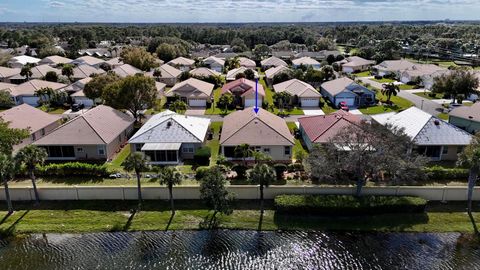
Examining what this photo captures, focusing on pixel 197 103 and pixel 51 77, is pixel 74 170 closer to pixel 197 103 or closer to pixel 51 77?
pixel 197 103

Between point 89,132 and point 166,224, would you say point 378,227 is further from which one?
point 89,132

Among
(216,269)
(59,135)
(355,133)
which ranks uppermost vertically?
(355,133)

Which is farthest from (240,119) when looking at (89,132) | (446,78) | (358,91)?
(446,78)

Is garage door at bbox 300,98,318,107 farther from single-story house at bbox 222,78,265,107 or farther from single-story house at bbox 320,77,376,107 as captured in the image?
single-story house at bbox 222,78,265,107

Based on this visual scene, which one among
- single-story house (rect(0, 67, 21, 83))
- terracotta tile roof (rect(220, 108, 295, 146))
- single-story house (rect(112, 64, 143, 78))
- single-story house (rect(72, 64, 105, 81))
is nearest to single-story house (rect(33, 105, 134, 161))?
terracotta tile roof (rect(220, 108, 295, 146))

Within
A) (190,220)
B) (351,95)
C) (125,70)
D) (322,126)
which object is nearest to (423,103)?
(351,95)

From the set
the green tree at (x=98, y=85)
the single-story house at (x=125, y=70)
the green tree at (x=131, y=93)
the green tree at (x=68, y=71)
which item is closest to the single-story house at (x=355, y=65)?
the single-story house at (x=125, y=70)

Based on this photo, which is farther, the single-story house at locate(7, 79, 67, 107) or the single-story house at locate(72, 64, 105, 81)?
the single-story house at locate(72, 64, 105, 81)
